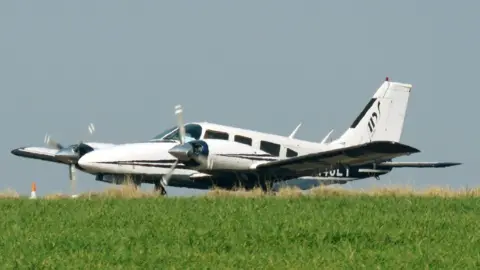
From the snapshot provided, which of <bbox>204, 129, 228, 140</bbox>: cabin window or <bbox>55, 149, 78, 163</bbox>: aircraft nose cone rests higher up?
<bbox>204, 129, 228, 140</bbox>: cabin window

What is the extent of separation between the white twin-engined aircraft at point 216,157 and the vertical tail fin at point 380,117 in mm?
→ 3167

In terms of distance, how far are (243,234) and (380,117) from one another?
940 inches

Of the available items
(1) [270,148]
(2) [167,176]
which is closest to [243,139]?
(1) [270,148]

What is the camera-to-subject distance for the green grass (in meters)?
13.5

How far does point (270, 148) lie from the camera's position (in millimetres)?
35688

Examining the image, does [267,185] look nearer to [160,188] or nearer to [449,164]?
[160,188]

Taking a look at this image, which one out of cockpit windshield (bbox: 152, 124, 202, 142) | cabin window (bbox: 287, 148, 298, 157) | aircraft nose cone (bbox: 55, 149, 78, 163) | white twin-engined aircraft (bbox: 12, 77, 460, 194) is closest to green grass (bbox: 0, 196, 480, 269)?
white twin-engined aircraft (bbox: 12, 77, 460, 194)

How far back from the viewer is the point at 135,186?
33.3 metres

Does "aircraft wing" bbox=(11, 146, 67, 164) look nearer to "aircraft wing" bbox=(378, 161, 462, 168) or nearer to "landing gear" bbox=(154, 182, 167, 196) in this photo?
"landing gear" bbox=(154, 182, 167, 196)

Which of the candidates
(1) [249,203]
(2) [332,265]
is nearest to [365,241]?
(2) [332,265]

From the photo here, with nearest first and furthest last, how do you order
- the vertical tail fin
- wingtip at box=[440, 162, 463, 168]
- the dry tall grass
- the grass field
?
the grass field → the dry tall grass → wingtip at box=[440, 162, 463, 168] → the vertical tail fin

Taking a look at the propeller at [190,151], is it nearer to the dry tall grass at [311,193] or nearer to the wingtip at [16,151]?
the dry tall grass at [311,193]

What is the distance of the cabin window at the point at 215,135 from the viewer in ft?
111

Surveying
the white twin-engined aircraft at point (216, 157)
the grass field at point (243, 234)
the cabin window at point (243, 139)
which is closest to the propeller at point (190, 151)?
the white twin-engined aircraft at point (216, 157)
